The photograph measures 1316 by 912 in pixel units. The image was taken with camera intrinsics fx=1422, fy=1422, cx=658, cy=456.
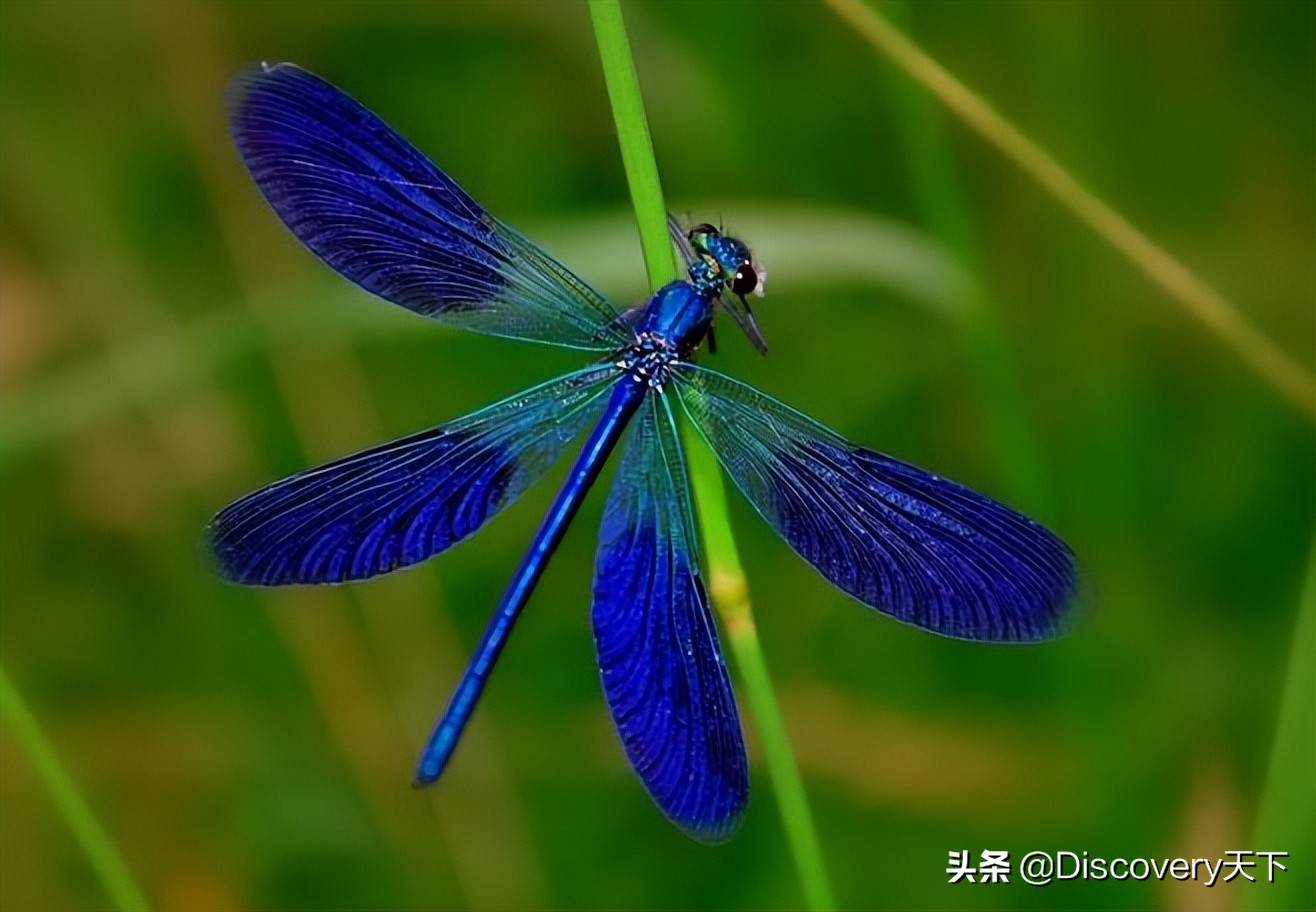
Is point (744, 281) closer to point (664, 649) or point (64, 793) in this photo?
point (664, 649)

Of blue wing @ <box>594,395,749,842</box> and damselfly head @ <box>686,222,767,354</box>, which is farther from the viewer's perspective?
damselfly head @ <box>686,222,767,354</box>

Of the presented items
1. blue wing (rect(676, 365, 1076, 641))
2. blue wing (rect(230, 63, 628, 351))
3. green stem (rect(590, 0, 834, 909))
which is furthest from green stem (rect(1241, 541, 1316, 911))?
blue wing (rect(230, 63, 628, 351))

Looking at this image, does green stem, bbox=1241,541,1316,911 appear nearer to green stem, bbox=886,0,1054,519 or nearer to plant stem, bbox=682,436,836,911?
plant stem, bbox=682,436,836,911

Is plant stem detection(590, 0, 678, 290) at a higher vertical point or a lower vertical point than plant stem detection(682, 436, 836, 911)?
higher

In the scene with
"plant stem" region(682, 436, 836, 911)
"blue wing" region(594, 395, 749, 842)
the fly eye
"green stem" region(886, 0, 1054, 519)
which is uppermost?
"green stem" region(886, 0, 1054, 519)

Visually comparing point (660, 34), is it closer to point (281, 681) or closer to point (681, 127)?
point (681, 127)

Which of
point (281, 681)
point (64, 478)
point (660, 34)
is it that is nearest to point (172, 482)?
point (64, 478)

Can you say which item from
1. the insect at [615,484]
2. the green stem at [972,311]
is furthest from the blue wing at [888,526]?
the green stem at [972,311]

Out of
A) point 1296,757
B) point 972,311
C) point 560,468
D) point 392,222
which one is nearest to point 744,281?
point 392,222

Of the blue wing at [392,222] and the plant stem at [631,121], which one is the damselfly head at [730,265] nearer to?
the blue wing at [392,222]
